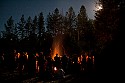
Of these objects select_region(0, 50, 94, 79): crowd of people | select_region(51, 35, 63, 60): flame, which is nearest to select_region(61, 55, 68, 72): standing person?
select_region(0, 50, 94, 79): crowd of people

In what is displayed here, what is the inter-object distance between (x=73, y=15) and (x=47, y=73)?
70272mm

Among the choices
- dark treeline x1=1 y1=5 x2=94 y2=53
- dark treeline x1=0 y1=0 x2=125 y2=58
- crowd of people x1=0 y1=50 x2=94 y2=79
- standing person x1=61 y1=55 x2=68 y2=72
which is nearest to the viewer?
crowd of people x1=0 y1=50 x2=94 y2=79

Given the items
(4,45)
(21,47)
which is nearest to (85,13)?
(21,47)

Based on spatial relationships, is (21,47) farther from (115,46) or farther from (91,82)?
(91,82)

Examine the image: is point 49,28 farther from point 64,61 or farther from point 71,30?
point 64,61

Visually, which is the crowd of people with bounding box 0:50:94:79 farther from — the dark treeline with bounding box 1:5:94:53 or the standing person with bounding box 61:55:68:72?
the dark treeline with bounding box 1:5:94:53

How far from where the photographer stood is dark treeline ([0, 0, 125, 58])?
34250 millimetres

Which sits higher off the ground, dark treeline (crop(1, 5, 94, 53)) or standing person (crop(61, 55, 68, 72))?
dark treeline (crop(1, 5, 94, 53))

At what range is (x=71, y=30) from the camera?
87125mm

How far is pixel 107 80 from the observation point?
19.4 m

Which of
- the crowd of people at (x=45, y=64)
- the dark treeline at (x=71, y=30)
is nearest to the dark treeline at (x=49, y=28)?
the dark treeline at (x=71, y=30)

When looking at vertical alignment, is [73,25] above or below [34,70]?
above

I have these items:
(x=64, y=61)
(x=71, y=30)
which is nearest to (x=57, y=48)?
(x=64, y=61)

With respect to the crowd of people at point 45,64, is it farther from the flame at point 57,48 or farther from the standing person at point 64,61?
the flame at point 57,48
